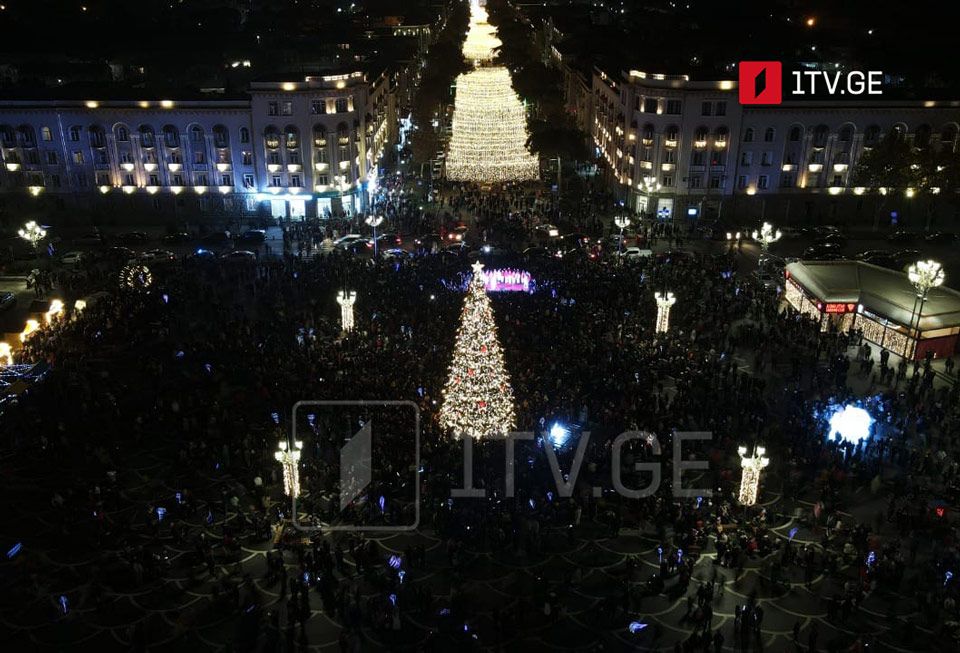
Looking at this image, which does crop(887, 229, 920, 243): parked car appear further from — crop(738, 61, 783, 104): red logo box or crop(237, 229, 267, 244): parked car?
crop(237, 229, 267, 244): parked car

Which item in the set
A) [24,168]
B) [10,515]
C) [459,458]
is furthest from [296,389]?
[24,168]

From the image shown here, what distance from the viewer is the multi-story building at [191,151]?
50.4 metres

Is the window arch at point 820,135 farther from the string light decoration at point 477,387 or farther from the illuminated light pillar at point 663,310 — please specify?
the string light decoration at point 477,387

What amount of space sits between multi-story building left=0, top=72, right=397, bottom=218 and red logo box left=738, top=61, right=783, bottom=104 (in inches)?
936

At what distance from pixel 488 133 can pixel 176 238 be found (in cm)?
3519

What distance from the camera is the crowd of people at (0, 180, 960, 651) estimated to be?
20.6 meters

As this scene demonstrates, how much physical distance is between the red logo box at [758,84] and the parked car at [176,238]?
33.9 m

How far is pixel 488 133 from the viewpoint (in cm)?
7512

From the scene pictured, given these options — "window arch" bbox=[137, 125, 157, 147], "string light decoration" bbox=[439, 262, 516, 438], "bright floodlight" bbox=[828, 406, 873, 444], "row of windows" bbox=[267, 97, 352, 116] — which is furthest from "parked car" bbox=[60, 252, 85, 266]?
"bright floodlight" bbox=[828, 406, 873, 444]

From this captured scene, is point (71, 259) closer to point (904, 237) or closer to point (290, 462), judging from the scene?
point (290, 462)

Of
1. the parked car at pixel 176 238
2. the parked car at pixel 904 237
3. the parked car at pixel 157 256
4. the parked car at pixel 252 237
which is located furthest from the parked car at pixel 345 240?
the parked car at pixel 904 237

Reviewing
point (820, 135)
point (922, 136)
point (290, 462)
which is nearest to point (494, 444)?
point (290, 462)

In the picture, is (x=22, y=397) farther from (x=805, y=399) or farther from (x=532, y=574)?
(x=805, y=399)

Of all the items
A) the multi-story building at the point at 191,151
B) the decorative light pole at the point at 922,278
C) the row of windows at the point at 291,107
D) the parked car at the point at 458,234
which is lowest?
Result: the parked car at the point at 458,234
